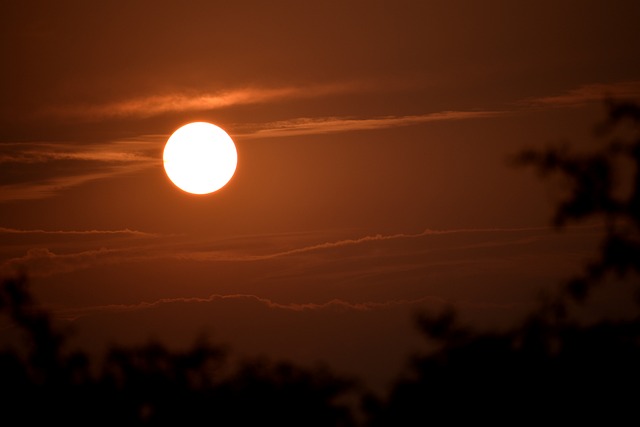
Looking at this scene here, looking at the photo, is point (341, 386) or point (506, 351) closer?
point (506, 351)

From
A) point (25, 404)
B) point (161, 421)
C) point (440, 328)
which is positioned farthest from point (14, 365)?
point (440, 328)

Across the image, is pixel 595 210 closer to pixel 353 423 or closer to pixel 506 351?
pixel 506 351

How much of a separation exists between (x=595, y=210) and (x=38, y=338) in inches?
342

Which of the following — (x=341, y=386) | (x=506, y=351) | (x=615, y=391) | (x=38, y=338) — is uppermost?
(x=38, y=338)

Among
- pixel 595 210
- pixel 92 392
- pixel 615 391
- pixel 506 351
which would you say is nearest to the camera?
pixel 615 391

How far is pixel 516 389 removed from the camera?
39.9 ft

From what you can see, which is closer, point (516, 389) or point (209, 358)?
point (516, 389)

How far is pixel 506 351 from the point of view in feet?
43.0

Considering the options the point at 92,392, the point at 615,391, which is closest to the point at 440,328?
the point at 615,391

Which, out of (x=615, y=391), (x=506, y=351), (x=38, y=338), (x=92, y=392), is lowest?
(x=615, y=391)

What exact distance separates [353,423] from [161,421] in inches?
105

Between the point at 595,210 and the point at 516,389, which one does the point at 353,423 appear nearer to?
the point at 516,389

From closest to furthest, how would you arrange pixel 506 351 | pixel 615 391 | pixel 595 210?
pixel 615 391
pixel 506 351
pixel 595 210

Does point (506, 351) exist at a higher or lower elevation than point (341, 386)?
lower
